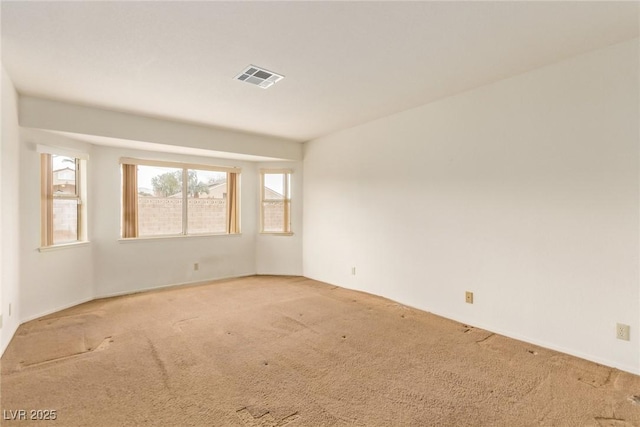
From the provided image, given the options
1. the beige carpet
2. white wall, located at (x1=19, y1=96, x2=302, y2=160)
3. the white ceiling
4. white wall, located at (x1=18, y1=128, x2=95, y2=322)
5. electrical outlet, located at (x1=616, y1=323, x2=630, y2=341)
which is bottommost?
the beige carpet

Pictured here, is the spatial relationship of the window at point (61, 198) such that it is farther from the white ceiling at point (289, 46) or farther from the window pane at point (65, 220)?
the white ceiling at point (289, 46)

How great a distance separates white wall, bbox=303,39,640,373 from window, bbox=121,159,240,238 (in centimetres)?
266

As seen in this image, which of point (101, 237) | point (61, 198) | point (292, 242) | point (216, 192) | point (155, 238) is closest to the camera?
point (61, 198)

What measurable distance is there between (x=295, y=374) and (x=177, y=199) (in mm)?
3965

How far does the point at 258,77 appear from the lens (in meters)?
3.03

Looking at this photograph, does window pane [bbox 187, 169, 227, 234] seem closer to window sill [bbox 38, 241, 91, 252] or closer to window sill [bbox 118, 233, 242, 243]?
window sill [bbox 118, 233, 242, 243]

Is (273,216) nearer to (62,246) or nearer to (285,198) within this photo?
(285,198)

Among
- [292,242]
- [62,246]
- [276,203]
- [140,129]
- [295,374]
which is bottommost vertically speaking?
[295,374]

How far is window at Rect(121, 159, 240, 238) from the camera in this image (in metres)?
4.82

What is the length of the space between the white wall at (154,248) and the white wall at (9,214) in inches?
46.2

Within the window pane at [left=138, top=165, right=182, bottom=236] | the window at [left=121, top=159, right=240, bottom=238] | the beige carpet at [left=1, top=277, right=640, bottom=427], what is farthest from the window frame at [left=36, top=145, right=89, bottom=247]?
the beige carpet at [left=1, top=277, right=640, bottom=427]

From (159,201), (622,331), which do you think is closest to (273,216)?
(159,201)

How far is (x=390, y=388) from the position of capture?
2.23 metres

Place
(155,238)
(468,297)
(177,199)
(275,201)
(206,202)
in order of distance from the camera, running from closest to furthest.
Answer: (468,297) < (155,238) < (177,199) < (206,202) < (275,201)
